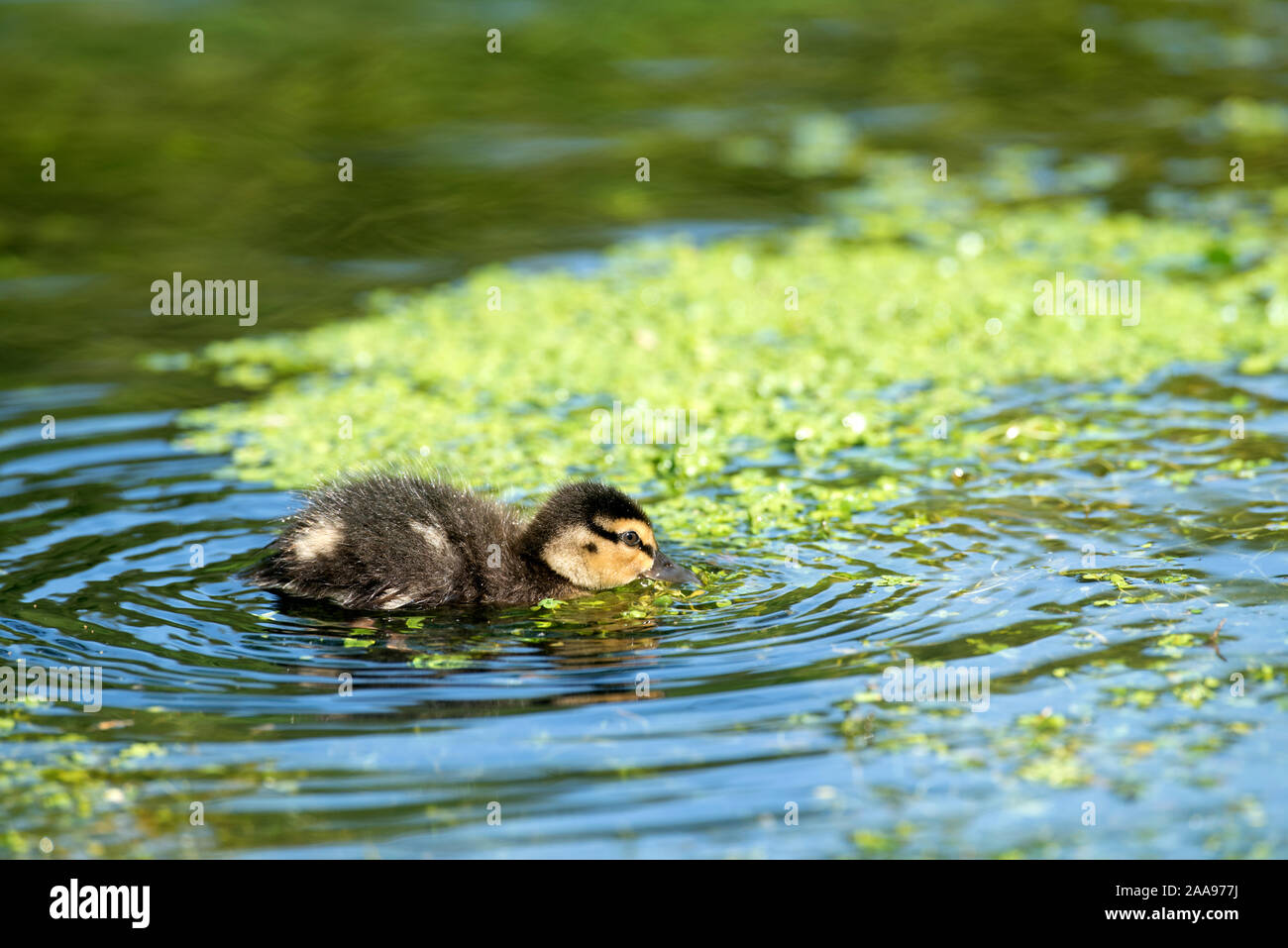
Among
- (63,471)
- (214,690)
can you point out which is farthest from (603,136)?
(214,690)

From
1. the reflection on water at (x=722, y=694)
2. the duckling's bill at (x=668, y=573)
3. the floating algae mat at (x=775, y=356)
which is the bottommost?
the reflection on water at (x=722, y=694)

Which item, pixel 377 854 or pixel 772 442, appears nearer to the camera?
pixel 377 854

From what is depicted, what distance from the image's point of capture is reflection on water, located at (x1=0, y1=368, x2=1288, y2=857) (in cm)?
487

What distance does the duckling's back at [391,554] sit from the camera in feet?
21.9

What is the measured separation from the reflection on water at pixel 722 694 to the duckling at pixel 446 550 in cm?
15

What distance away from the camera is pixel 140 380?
33.1ft

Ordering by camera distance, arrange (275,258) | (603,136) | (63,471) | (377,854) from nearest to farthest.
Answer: (377,854) < (63,471) < (275,258) < (603,136)

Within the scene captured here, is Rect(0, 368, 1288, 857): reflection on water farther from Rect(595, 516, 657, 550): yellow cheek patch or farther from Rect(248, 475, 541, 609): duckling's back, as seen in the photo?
Rect(595, 516, 657, 550): yellow cheek patch

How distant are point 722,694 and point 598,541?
52.6 inches

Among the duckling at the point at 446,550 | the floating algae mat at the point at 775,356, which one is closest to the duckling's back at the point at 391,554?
the duckling at the point at 446,550

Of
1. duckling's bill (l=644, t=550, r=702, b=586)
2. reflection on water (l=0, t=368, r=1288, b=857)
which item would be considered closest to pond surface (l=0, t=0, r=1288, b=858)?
reflection on water (l=0, t=368, r=1288, b=857)

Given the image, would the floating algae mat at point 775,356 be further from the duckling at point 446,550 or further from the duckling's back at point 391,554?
the duckling's back at point 391,554

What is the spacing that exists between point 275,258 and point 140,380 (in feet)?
8.62
